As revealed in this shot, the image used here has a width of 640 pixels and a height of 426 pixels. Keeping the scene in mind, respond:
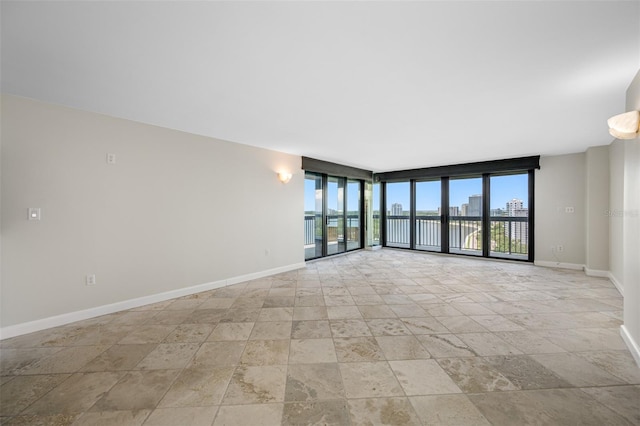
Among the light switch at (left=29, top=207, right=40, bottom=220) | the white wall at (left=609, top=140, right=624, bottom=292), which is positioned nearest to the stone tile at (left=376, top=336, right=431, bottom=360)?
the light switch at (left=29, top=207, right=40, bottom=220)

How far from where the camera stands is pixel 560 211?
17.6 feet

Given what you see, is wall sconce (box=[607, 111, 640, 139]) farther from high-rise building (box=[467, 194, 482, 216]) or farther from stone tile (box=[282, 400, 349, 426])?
high-rise building (box=[467, 194, 482, 216])

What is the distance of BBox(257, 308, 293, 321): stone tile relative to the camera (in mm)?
2912

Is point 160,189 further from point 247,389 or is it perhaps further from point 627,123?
point 627,123

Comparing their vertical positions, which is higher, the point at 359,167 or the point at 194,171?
the point at 359,167

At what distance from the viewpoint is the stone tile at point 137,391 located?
5.33 ft

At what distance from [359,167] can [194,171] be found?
4.55m

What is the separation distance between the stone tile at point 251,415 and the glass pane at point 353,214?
5.83 meters

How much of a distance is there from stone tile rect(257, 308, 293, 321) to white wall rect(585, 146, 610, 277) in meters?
5.99

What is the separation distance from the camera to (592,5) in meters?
1.47

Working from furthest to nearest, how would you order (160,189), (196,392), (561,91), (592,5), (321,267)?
(321,267) → (160,189) → (561,91) → (196,392) → (592,5)

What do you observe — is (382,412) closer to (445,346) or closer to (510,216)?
(445,346)

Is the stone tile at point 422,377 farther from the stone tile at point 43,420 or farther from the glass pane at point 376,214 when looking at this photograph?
the glass pane at point 376,214

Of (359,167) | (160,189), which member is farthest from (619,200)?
(160,189)
